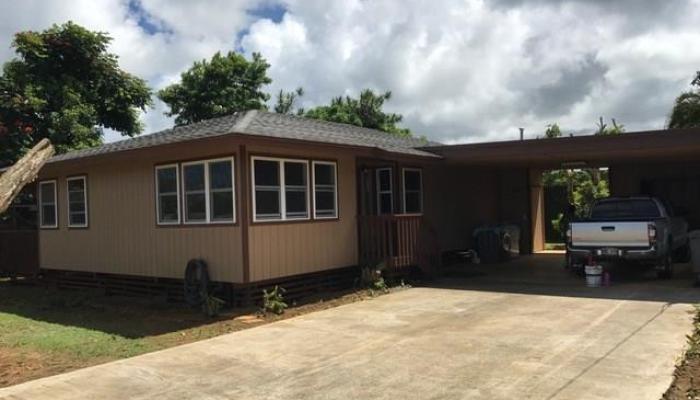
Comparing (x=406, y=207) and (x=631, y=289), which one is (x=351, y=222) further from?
(x=631, y=289)

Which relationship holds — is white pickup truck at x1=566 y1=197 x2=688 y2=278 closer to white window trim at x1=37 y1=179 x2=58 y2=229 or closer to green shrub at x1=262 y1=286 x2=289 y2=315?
green shrub at x1=262 y1=286 x2=289 y2=315

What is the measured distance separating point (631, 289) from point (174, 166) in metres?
8.44

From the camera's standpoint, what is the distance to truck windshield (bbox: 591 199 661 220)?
12.9 meters


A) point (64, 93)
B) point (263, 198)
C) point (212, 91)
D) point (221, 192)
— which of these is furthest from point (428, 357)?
point (212, 91)

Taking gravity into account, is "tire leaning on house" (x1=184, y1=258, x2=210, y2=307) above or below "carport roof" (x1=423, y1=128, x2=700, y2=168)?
below

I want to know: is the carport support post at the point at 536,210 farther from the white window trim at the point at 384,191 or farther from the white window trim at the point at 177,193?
the white window trim at the point at 177,193

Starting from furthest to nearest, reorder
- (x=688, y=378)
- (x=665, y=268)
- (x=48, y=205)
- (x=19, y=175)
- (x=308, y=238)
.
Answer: (x=48, y=205) → (x=665, y=268) → (x=308, y=238) → (x=19, y=175) → (x=688, y=378)

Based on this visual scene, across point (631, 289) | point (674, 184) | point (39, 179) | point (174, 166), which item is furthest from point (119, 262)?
point (674, 184)

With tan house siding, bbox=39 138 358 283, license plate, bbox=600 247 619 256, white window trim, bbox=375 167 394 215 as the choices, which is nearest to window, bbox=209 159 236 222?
tan house siding, bbox=39 138 358 283

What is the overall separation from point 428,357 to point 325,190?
5570mm

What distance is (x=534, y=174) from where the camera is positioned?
19219 millimetres

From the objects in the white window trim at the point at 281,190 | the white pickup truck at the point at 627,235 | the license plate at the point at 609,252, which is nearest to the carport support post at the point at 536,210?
the white pickup truck at the point at 627,235

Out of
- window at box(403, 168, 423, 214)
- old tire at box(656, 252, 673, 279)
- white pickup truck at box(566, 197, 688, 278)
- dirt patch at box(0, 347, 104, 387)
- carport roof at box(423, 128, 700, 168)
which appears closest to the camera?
dirt patch at box(0, 347, 104, 387)

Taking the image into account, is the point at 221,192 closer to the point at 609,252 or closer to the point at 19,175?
the point at 19,175
